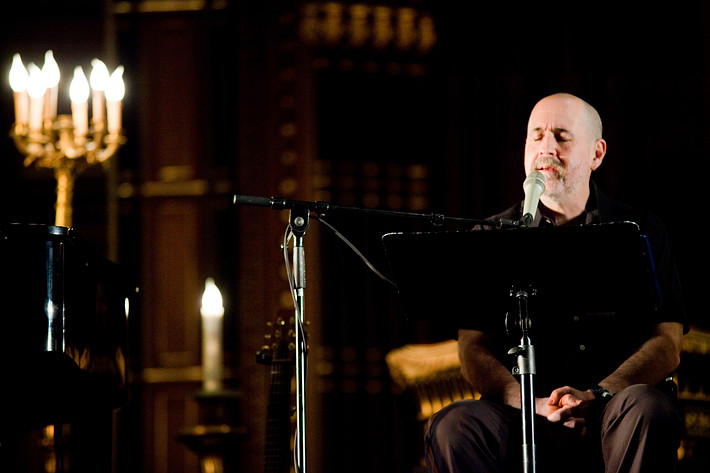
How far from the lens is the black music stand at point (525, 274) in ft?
7.47

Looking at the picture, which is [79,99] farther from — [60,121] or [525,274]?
[525,274]

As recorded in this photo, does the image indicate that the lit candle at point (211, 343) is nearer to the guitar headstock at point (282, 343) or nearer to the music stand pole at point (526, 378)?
the guitar headstock at point (282, 343)

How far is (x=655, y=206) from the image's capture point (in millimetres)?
5172

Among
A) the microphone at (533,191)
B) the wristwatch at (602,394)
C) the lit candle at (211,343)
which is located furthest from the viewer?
the lit candle at (211,343)

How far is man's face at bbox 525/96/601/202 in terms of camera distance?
117 inches

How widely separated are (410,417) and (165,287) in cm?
160

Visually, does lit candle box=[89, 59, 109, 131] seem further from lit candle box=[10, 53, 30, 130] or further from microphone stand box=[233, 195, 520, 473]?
microphone stand box=[233, 195, 520, 473]

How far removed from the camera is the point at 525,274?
7.70ft

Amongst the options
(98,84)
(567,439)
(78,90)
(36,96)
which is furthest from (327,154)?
(567,439)

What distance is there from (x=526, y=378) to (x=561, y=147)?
917 mm

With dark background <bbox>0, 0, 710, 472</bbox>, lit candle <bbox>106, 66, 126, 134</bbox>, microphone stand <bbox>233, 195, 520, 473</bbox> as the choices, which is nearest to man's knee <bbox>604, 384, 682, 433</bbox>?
microphone stand <bbox>233, 195, 520, 473</bbox>

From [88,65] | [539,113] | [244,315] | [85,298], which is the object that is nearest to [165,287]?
[244,315]

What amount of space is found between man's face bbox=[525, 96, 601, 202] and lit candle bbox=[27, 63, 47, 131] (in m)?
2.20

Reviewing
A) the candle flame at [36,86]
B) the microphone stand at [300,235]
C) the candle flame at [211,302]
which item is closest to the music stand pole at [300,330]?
the microphone stand at [300,235]
